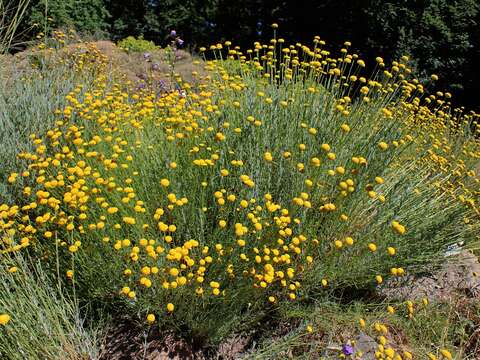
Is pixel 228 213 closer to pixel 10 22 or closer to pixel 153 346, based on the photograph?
pixel 153 346

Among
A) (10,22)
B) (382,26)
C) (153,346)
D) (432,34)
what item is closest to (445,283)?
(153,346)

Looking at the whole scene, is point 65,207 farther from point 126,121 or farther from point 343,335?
point 343,335

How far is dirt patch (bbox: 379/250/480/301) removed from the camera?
2807 millimetres

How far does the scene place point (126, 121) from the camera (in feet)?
10.2

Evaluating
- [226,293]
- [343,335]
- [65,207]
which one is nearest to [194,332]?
[226,293]

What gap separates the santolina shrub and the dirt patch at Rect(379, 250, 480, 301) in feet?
0.64

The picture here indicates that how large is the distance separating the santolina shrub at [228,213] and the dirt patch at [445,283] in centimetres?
20

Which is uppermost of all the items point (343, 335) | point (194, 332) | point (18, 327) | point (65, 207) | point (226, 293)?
point (65, 207)

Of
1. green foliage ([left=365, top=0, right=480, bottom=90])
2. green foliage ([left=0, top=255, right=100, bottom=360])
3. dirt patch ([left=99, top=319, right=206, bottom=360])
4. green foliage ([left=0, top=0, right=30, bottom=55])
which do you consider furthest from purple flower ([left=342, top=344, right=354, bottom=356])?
green foliage ([left=365, top=0, right=480, bottom=90])

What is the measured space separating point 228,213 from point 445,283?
6.15 ft

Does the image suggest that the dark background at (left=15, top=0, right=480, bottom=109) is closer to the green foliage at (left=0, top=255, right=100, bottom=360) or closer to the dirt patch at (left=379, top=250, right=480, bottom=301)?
the dirt patch at (left=379, top=250, right=480, bottom=301)

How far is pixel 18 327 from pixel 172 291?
2.21 feet

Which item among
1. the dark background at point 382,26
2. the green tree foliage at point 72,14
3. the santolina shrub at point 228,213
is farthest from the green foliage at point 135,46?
the santolina shrub at point 228,213

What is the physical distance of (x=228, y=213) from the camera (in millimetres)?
2201
